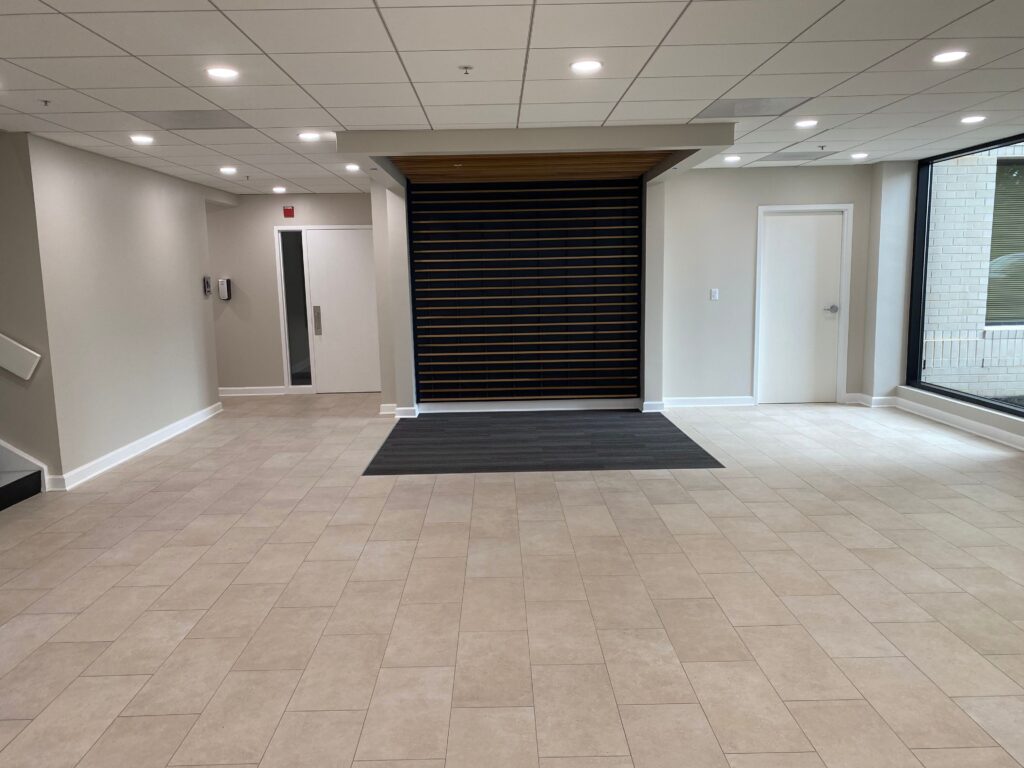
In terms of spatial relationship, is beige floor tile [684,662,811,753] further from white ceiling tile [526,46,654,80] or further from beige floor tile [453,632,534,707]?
white ceiling tile [526,46,654,80]

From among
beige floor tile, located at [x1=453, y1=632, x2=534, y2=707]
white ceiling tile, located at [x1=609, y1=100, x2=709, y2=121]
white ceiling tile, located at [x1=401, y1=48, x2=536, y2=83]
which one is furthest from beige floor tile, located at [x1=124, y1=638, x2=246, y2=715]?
white ceiling tile, located at [x1=609, y1=100, x2=709, y2=121]

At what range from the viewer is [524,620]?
298cm

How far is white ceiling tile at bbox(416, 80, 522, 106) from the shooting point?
3.95m

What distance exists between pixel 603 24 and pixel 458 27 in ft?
2.13

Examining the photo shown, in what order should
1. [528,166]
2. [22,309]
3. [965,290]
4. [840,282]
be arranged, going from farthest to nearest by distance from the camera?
[840,282] < [965,290] < [528,166] < [22,309]

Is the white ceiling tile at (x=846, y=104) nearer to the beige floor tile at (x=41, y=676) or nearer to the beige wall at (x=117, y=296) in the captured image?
the beige floor tile at (x=41, y=676)

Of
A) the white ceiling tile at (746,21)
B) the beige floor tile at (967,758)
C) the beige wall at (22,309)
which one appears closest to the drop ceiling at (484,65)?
the white ceiling tile at (746,21)

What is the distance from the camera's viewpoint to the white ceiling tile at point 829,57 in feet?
11.1

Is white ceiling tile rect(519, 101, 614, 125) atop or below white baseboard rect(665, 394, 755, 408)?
atop

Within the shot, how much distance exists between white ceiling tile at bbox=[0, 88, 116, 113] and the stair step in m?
2.42

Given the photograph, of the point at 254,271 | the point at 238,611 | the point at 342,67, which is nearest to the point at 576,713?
the point at 238,611

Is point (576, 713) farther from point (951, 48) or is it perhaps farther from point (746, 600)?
point (951, 48)

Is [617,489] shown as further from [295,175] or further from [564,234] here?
[295,175]

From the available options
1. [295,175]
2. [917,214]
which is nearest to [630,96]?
[295,175]
